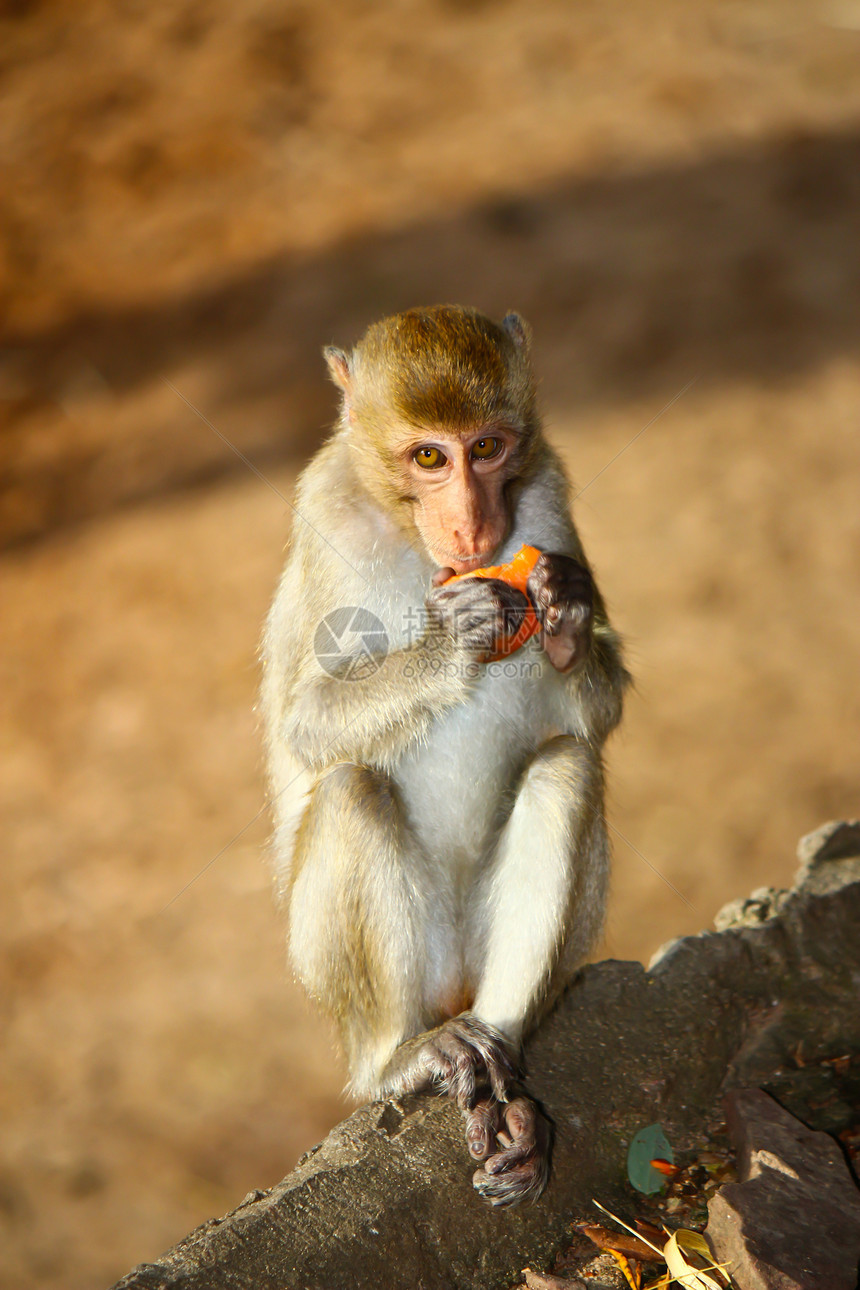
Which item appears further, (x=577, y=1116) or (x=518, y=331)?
(x=518, y=331)

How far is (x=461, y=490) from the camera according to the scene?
3.11 metres

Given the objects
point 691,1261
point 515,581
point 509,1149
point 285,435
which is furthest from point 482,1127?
point 285,435

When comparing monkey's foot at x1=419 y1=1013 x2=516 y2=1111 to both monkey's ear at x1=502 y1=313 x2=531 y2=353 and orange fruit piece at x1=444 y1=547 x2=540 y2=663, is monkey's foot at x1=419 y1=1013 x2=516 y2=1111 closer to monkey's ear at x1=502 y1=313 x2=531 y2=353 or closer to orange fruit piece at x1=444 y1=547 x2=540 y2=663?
orange fruit piece at x1=444 y1=547 x2=540 y2=663

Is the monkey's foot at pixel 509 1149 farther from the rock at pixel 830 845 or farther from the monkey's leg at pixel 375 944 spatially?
Result: the rock at pixel 830 845

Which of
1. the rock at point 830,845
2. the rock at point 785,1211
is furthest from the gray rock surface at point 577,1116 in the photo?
the rock at point 785,1211

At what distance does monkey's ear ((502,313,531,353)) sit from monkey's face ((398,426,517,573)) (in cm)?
43

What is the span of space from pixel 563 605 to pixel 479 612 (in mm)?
230

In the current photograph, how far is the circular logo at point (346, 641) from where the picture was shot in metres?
3.32

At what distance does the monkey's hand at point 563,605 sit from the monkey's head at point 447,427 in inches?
6.2

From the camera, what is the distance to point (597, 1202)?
2.96 m

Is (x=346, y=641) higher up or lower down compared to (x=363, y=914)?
higher up

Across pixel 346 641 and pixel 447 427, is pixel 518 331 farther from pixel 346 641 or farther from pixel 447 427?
pixel 346 641

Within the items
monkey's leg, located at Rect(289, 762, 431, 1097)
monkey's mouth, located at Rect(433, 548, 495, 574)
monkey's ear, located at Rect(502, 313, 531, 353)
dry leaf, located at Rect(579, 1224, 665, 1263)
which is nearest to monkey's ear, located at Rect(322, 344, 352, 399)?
monkey's ear, located at Rect(502, 313, 531, 353)

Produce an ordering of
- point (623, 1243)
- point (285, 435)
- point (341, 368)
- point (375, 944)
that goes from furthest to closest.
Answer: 1. point (285, 435)
2. point (341, 368)
3. point (375, 944)
4. point (623, 1243)
